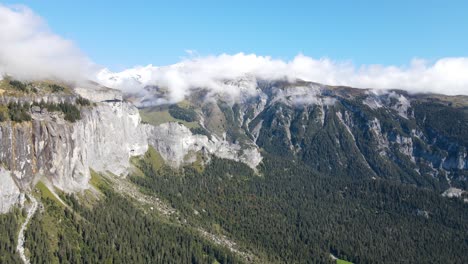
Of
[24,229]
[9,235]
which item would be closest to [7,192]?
[24,229]

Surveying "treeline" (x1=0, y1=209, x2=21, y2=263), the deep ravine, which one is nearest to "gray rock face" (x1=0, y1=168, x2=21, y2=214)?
"treeline" (x1=0, y1=209, x2=21, y2=263)

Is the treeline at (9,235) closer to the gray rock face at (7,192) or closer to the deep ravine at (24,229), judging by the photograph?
the deep ravine at (24,229)

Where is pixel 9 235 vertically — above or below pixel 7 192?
below

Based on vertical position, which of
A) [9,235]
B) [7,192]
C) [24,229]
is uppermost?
[7,192]

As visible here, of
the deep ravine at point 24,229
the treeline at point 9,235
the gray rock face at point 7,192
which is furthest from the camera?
the gray rock face at point 7,192

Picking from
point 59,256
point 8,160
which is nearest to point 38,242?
point 59,256

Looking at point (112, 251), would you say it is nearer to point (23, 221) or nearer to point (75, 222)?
point (75, 222)

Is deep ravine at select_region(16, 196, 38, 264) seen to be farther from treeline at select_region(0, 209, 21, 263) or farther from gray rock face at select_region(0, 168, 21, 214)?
gray rock face at select_region(0, 168, 21, 214)

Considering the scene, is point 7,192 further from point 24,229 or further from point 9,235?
point 9,235

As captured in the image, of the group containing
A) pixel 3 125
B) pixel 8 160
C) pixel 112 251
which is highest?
pixel 3 125

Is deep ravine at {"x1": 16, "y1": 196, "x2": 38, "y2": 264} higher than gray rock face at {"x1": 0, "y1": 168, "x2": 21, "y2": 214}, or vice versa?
gray rock face at {"x1": 0, "y1": 168, "x2": 21, "y2": 214}

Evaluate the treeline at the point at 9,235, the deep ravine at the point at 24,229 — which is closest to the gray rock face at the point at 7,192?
the treeline at the point at 9,235
